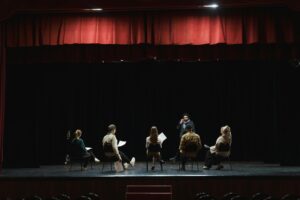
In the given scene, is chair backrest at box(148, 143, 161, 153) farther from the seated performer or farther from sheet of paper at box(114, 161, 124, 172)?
sheet of paper at box(114, 161, 124, 172)

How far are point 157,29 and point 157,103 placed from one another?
17.5 ft

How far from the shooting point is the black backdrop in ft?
48.7

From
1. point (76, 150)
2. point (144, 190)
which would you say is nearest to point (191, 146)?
point (144, 190)

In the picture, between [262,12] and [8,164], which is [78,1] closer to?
[262,12]

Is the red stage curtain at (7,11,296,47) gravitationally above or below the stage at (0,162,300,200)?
above

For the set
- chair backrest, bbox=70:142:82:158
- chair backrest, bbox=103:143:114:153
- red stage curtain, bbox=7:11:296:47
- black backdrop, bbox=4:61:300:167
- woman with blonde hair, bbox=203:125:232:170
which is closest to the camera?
red stage curtain, bbox=7:11:296:47

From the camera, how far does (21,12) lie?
10.4 metres

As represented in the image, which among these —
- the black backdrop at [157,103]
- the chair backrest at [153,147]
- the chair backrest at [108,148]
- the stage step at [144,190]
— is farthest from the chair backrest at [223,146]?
the black backdrop at [157,103]

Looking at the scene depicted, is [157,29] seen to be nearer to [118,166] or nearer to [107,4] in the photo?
[107,4]

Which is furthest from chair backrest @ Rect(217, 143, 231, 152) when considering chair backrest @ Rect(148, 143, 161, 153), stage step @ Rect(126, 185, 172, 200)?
stage step @ Rect(126, 185, 172, 200)

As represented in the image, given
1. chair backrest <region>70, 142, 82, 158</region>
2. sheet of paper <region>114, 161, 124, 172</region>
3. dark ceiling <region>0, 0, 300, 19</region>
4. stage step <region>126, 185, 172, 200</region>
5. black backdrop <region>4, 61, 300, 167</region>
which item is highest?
dark ceiling <region>0, 0, 300, 19</region>

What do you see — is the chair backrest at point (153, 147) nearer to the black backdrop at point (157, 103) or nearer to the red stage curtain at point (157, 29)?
the red stage curtain at point (157, 29)

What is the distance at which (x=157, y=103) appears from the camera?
15.5 m

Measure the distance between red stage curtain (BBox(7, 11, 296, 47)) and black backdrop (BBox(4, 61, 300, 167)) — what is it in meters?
3.88
